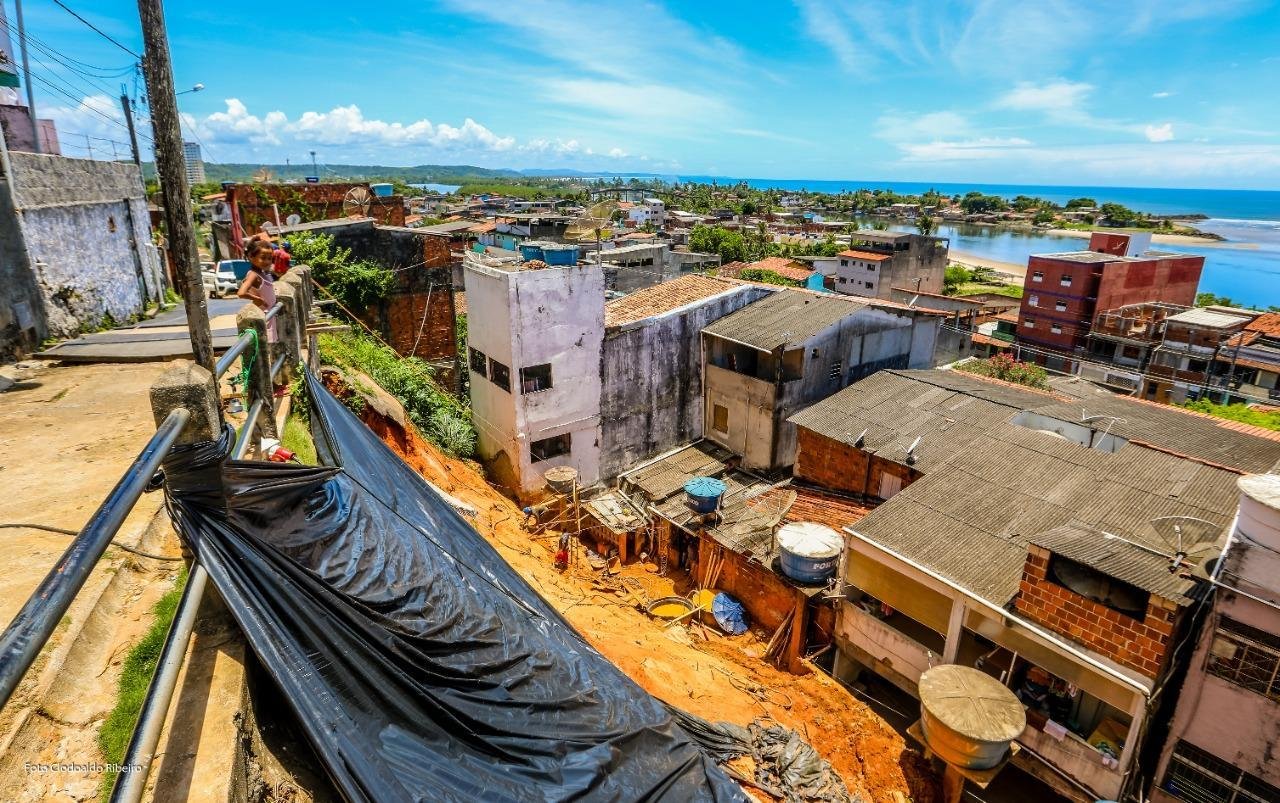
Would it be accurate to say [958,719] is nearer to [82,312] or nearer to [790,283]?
[82,312]

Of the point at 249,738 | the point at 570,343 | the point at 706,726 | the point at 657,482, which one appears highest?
the point at 249,738

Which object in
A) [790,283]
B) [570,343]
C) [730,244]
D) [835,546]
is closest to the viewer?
[835,546]

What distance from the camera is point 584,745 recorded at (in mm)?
3982

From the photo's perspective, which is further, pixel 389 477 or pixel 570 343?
pixel 570 343

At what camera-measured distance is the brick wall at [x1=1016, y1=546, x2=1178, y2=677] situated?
869 centimetres

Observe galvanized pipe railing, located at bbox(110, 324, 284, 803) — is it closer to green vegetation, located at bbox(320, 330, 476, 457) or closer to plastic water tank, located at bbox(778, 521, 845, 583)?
plastic water tank, located at bbox(778, 521, 845, 583)

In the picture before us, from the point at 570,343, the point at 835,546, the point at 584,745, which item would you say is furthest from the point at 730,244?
the point at 584,745

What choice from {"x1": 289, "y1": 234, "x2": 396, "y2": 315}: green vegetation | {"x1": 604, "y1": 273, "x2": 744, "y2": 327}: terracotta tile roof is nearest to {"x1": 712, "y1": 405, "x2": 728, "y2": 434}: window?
{"x1": 604, "y1": 273, "x2": 744, "y2": 327}: terracotta tile roof

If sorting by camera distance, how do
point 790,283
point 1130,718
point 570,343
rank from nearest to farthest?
1. point 1130,718
2. point 570,343
3. point 790,283

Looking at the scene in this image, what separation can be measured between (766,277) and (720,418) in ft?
90.2

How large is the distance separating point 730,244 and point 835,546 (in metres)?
55.1

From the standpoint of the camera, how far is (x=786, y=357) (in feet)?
60.8

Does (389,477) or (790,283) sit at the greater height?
(389,477)

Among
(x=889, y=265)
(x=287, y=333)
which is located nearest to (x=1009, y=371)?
(x=287, y=333)
